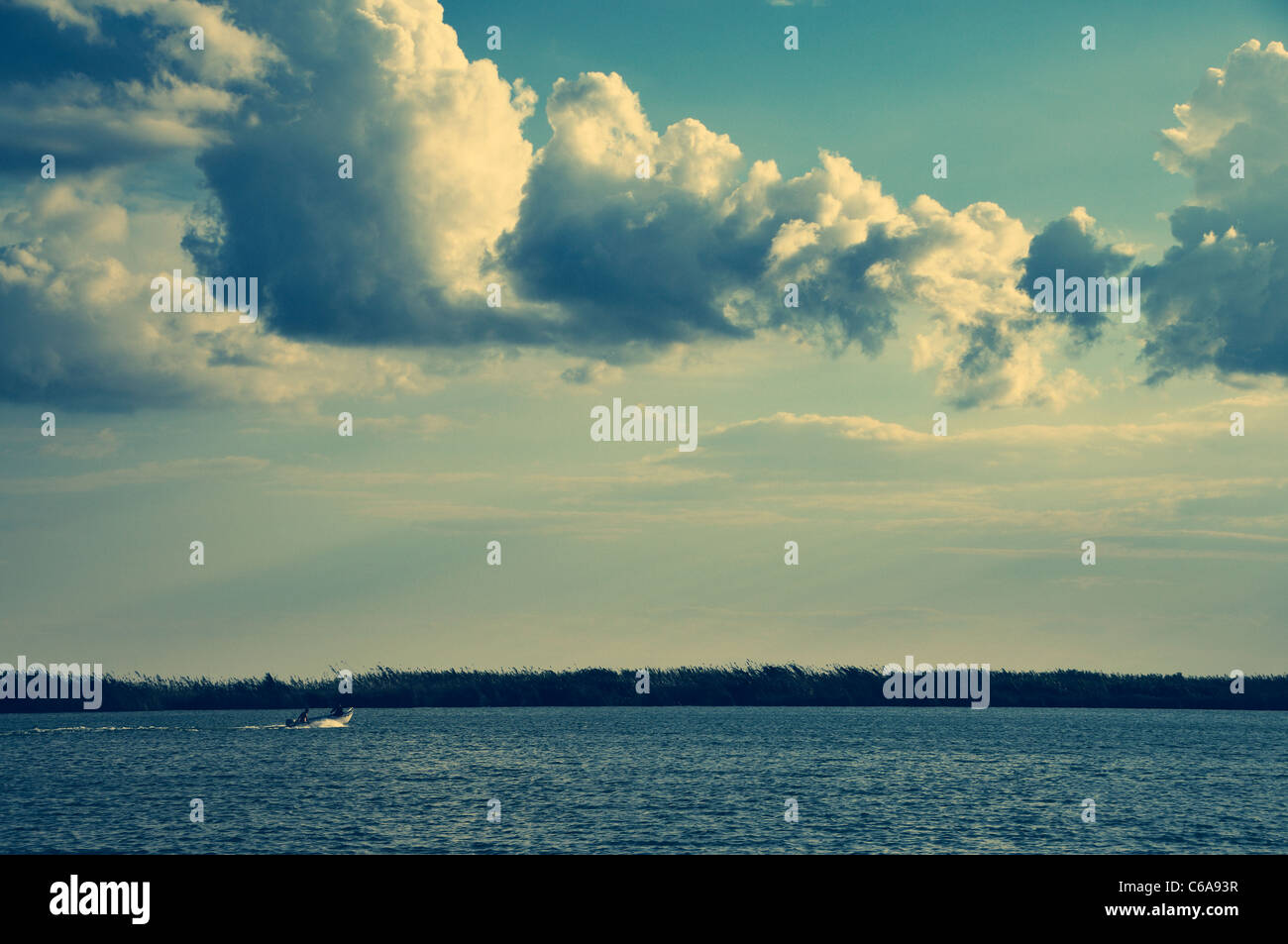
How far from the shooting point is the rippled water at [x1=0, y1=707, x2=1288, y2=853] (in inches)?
2221

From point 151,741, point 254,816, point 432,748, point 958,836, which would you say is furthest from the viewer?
point 151,741

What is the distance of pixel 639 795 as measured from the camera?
73.9 meters

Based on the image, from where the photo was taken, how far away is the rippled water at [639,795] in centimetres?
5641

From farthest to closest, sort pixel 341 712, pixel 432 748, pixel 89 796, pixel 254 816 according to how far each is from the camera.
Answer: pixel 341 712 < pixel 432 748 < pixel 89 796 < pixel 254 816

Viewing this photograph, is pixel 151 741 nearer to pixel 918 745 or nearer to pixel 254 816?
pixel 254 816

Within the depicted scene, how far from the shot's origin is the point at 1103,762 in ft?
354
